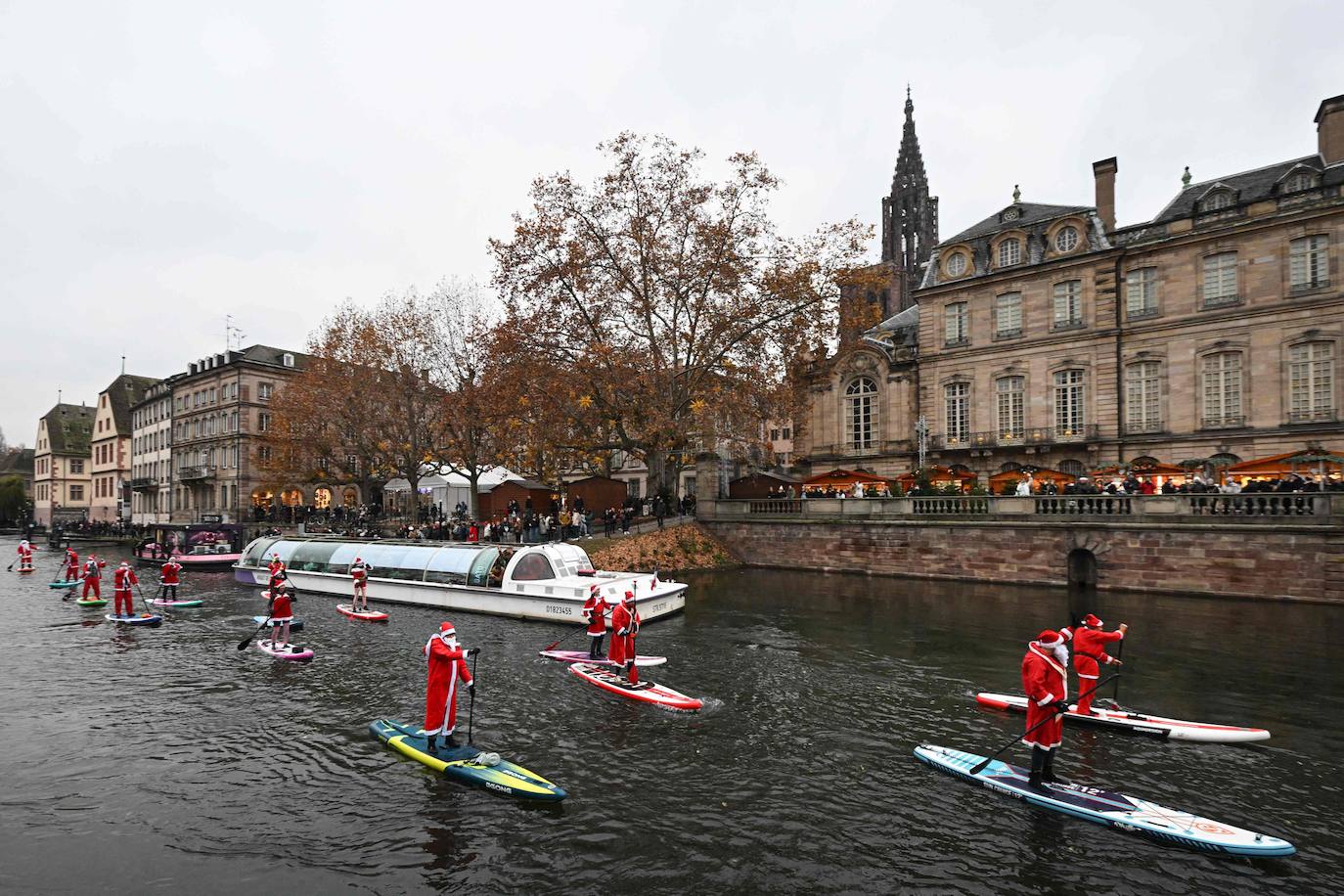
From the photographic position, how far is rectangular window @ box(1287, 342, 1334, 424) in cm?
3177

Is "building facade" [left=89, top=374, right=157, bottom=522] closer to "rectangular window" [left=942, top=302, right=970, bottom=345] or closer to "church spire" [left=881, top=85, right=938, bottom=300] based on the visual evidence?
"rectangular window" [left=942, top=302, right=970, bottom=345]

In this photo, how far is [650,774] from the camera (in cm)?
1049

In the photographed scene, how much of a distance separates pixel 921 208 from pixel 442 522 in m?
72.9

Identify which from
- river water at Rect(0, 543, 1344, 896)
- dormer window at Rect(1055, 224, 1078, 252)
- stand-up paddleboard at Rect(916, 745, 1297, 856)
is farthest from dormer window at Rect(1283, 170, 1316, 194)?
stand-up paddleboard at Rect(916, 745, 1297, 856)

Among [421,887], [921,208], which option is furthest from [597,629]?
[921,208]

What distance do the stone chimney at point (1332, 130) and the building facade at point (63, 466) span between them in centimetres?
11759

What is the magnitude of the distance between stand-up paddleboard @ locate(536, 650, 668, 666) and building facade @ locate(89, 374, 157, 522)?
293 ft

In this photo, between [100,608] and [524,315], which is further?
[524,315]

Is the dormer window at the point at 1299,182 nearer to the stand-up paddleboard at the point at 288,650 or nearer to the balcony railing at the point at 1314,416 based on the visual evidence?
the balcony railing at the point at 1314,416

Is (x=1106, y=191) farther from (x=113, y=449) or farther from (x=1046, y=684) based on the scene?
(x=113, y=449)

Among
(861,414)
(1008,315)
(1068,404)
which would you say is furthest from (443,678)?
(861,414)

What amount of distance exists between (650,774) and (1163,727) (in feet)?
27.3

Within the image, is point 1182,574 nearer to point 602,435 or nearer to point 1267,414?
point 1267,414

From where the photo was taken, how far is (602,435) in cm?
3931
